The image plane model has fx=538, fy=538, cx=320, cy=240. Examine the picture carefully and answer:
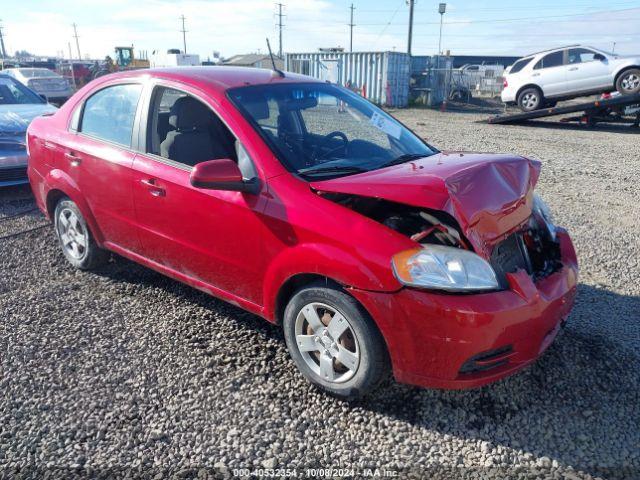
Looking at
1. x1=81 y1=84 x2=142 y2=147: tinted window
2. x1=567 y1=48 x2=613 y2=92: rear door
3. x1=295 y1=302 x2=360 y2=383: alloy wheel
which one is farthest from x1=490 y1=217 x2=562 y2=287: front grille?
x1=567 y1=48 x2=613 y2=92: rear door

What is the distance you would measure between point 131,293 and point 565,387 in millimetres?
3261

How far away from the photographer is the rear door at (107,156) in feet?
13.0

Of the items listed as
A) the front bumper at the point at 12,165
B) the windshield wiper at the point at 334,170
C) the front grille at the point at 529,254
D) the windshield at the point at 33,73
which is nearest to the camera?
the front grille at the point at 529,254

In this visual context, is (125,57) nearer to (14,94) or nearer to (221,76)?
(14,94)

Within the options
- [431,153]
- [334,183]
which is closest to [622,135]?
[431,153]

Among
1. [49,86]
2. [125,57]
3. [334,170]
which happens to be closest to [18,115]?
[334,170]

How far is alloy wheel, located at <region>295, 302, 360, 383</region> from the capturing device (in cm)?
292

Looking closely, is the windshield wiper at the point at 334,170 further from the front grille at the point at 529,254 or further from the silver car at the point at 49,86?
the silver car at the point at 49,86

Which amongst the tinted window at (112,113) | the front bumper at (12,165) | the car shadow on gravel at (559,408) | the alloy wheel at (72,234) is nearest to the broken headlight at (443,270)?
the car shadow on gravel at (559,408)

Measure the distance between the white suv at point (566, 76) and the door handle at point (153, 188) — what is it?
52.6 ft

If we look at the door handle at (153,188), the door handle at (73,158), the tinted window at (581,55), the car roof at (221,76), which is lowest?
the door handle at (153,188)

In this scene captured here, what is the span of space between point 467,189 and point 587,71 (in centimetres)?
1605

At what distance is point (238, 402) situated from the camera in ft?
10.0

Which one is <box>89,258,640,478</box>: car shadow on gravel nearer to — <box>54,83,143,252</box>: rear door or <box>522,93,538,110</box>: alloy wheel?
<box>54,83,143,252</box>: rear door
